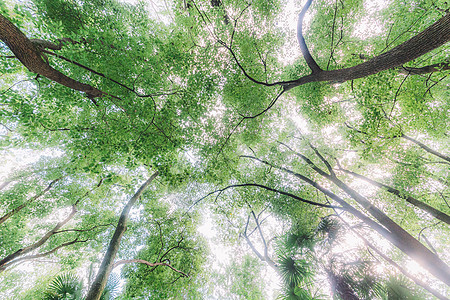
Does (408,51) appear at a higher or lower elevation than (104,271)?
higher

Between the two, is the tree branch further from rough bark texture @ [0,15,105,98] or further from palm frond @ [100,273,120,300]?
palm frond @ [100,273,120,300]

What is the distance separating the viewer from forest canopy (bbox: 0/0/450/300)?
13.7 ft

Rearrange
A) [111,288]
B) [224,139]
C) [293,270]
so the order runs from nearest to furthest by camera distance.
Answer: [293,270]
[111,288]
[224,139]

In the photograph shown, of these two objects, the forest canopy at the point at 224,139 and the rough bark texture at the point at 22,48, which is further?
the forest canopy at the point at 224,139

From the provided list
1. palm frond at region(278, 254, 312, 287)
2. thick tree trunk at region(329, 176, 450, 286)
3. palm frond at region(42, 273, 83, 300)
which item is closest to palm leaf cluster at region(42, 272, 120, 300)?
palm frond at region(42, 273, 83, 300)

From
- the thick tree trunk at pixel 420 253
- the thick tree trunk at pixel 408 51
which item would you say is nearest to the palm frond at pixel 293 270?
the thick tree trunk at pixel 420 253

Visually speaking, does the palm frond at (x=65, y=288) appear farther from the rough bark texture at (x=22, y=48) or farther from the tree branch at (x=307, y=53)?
the tree branch at (x=307, y=53)

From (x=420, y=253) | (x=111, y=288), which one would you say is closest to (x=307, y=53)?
(x=420, y=253)

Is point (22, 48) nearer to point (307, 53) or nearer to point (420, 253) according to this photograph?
point (307, 53)

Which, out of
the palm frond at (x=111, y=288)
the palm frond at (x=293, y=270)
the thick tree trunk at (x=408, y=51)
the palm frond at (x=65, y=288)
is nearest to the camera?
the thick tree trunk at (x=408, y=51)

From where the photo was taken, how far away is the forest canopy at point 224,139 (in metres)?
4.16

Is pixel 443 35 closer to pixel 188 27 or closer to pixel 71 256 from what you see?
pixel 188 27

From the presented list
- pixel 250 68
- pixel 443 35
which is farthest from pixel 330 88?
pixel 443 35

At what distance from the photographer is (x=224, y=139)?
6.46m
